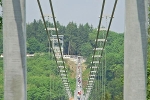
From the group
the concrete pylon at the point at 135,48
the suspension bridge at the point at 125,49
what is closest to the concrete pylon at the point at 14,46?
the suspension bridge at the point at 125,49

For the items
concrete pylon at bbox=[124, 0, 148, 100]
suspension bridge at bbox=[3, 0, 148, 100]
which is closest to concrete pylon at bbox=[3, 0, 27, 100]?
suspension bridge at bbox=[3, 0, 148, 100]

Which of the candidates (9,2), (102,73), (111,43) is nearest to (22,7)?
(9,2)

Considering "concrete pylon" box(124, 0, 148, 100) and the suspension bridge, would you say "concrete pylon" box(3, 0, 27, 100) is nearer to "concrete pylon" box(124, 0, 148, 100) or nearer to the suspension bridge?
the suspension bridge

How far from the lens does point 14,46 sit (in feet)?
51.8

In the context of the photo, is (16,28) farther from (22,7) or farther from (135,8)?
(135,8)

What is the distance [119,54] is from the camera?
14262 centimetres

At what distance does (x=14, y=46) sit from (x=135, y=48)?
210 centimetres

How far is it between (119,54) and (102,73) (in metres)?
33.6

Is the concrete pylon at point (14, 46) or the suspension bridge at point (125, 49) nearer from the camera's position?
the suspension bridge at point (125, 49)

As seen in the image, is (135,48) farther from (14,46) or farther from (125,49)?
(14,46)

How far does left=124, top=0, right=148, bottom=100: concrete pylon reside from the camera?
15.5 metres

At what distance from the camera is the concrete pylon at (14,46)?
15.8m

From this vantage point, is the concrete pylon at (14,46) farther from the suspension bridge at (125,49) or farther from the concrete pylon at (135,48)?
the concrete pylon at (135,48)

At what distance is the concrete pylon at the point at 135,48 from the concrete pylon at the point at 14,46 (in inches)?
71.5
